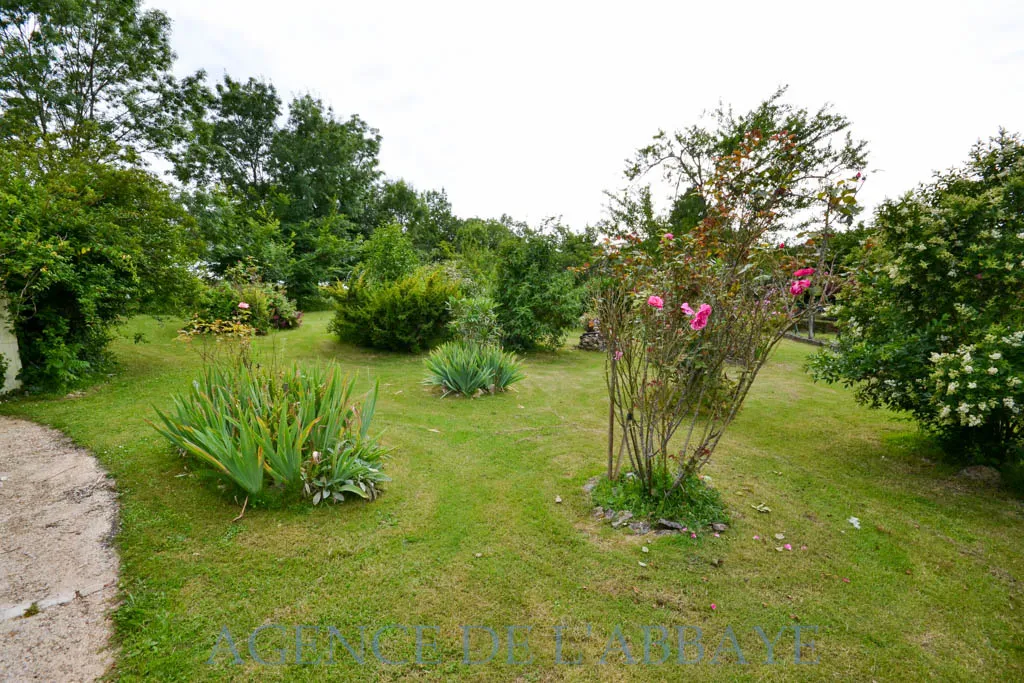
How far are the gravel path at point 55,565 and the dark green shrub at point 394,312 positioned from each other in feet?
19.0

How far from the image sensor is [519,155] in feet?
65.3

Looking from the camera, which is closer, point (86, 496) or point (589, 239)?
point (86, 496)

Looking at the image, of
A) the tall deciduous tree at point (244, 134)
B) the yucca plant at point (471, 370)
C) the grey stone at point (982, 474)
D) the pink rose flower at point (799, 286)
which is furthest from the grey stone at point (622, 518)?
the tall deciduous tree at point (244, 134)

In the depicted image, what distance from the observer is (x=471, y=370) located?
645 cm

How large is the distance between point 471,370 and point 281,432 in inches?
146

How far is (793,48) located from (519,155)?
41.3 ft

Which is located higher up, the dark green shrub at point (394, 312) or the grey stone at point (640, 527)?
the dark green shrub at point (394, 312)

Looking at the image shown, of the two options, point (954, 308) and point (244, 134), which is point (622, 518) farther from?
point (244, 134)

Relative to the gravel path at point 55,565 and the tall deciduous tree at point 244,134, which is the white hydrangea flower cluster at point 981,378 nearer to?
the gravel path at point 55,565

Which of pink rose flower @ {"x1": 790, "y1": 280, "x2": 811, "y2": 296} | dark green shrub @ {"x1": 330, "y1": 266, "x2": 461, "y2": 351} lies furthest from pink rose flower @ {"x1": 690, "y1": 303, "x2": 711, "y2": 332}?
dark green shrub @ {"x1": 330, "y1": 266, "x2": 461, "y2": 351}

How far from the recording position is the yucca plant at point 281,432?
9.53 ft

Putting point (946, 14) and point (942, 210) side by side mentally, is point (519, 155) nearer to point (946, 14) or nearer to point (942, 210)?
point (946, 14)

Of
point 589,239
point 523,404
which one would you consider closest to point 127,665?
point 523,404

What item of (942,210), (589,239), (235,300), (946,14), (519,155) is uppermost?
(519,155)
